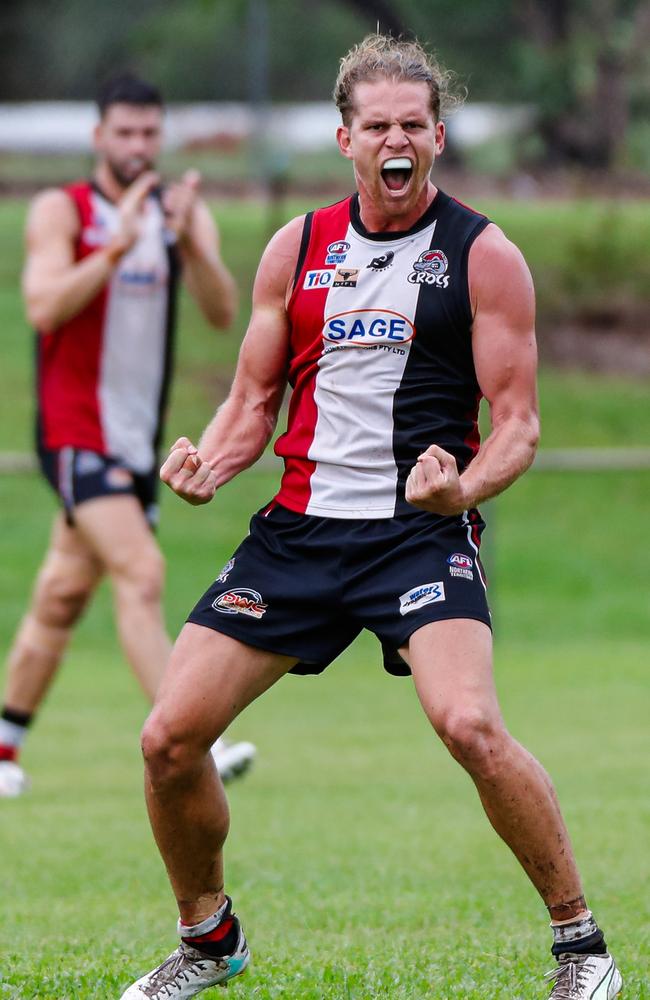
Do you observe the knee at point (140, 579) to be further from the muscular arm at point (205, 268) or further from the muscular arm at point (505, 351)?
the muscular arm at point (505, 351)

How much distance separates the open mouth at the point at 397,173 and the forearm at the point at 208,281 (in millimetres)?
3709

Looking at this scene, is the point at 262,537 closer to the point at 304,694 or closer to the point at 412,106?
the point at 412,106

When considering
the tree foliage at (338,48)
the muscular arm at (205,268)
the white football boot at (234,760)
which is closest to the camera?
the white football boot at (234,760)

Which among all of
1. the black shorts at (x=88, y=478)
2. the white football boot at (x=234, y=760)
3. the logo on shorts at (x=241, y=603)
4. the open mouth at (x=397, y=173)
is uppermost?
the open mouth at (x=397, y=173)

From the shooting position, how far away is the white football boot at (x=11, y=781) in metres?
8.59

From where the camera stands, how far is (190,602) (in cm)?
1627

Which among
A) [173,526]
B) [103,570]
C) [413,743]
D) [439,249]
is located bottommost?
[173,526]

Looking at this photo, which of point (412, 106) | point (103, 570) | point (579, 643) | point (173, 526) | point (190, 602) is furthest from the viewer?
point (173, 526)

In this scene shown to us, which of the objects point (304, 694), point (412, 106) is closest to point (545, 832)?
point (412, 106)

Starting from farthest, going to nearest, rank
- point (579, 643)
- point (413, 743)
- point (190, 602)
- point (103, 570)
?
point (190, 602), point (579, 643), point (413, 743), point (103, 570)

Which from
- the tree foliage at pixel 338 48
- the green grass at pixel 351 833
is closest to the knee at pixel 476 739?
the green grass at pixel 351 833

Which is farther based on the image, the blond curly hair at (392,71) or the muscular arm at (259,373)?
the muscular arm at (259,373)

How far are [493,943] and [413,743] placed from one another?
484 cm

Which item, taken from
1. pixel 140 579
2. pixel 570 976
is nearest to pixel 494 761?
pixel 570 976
